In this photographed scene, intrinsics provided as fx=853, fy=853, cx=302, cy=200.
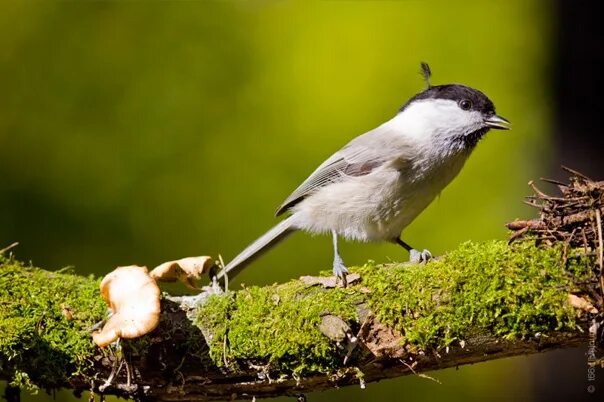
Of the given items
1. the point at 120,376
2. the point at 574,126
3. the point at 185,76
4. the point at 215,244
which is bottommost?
the point at 120,376

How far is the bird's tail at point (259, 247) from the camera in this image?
3.79m

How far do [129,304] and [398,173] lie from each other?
62.7 inches

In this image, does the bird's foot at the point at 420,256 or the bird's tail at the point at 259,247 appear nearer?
the bird's foot at the point at 420,256

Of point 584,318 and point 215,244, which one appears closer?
point 584,318

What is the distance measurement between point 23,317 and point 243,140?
4.10m

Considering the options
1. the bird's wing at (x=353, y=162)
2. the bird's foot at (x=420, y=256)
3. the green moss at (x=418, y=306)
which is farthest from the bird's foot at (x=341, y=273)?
the bird's wing at (x=353, y=162)

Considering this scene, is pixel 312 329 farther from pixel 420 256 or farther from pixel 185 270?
pixel 420 256

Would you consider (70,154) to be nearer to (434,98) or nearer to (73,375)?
(434,98)

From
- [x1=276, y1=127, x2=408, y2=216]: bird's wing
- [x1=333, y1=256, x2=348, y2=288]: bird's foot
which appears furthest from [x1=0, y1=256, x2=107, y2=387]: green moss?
[x1=276, y1=127, x2=408, y2=216]: bird's wing

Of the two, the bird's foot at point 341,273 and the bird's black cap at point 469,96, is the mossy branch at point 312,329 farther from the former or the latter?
the bird's black cap at point 469,96

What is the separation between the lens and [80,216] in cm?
634

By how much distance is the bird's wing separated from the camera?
3899 millimetres

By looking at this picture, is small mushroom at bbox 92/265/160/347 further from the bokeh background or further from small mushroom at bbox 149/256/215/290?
the bokeh background

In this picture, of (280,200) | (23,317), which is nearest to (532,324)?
(23,317)
